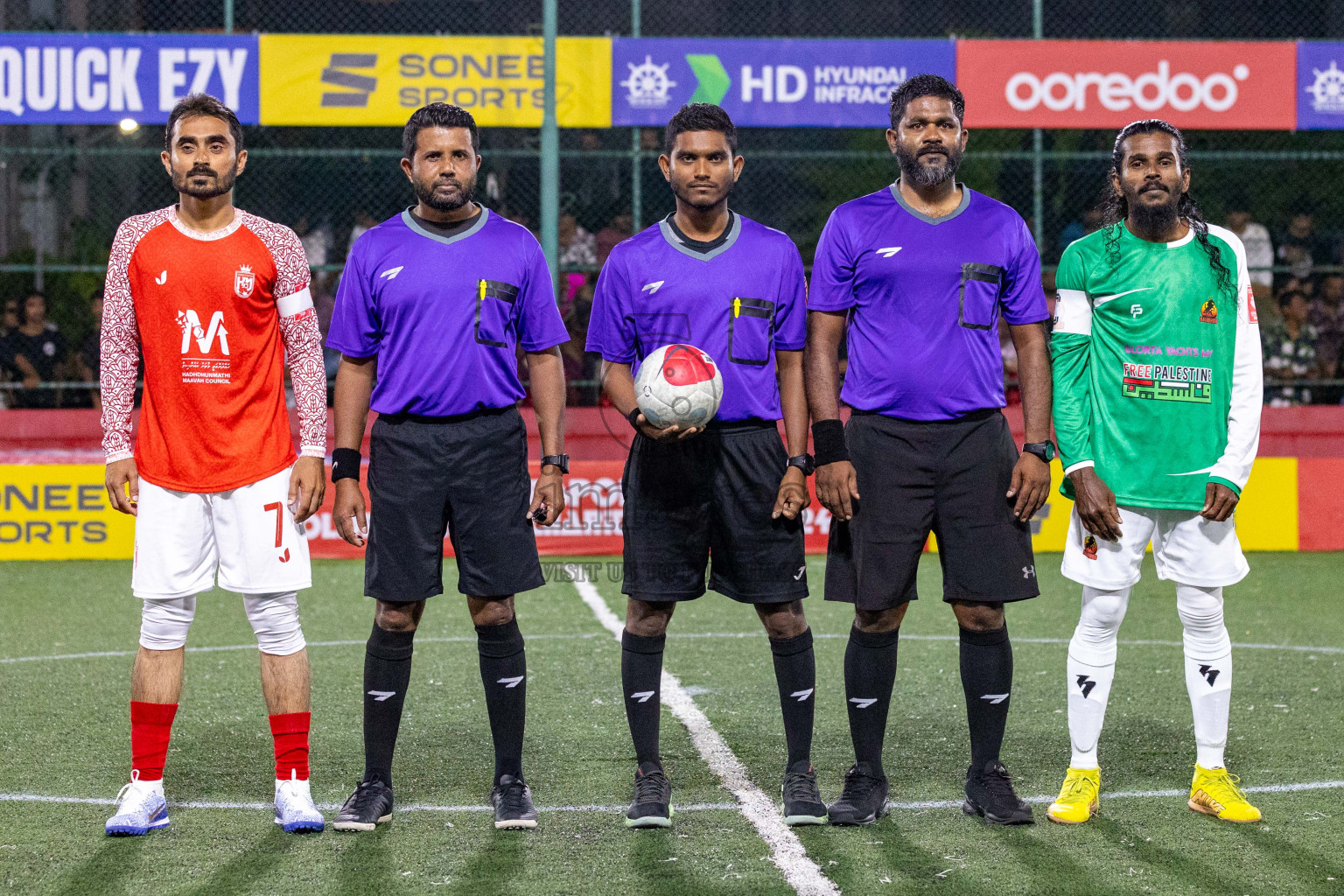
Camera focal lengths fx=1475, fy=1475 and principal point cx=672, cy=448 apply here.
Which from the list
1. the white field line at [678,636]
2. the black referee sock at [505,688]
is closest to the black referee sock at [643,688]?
the black referee sock at [505,688]

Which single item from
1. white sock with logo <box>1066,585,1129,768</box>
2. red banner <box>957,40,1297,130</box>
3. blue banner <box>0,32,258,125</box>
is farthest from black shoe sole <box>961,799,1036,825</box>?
blue banner <box>0,32,258,125</box>

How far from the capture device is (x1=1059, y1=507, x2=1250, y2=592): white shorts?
15.1ft

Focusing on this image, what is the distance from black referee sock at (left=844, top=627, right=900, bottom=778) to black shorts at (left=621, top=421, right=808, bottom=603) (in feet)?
0.96

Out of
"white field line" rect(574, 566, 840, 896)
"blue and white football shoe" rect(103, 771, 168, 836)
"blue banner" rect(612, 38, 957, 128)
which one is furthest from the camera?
"blue banner" rect(612, 38, 957, 128)

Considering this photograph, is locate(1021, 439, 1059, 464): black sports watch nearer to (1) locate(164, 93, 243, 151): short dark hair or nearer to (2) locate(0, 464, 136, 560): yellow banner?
(1) locate(164, 93, 243, 151): short dark hair

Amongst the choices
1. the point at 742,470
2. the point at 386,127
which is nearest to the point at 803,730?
the point at 742,470

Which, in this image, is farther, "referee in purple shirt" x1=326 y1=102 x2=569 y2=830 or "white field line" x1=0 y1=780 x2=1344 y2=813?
"white field line" x1=0 y1=780 x2=1344 y2=813

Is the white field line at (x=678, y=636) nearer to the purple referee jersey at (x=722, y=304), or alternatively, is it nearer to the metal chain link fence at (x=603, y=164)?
the purple referee jersey at (x=722, y=304)

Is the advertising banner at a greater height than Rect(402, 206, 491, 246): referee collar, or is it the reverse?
the advertising banner

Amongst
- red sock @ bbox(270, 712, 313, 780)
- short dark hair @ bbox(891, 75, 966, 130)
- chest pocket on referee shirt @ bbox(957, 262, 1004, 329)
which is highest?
short dark hair @ bbox(891, 75, 966, 130)

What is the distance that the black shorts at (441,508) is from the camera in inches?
177

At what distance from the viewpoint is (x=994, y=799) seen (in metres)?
4.56

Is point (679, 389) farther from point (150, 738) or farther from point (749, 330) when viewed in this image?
point (150, 738)

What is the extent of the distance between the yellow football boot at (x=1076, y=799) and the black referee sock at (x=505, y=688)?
169 cm
